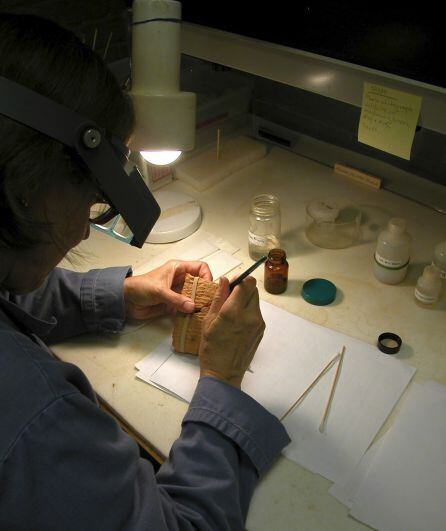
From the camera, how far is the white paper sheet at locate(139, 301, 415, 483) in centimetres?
83

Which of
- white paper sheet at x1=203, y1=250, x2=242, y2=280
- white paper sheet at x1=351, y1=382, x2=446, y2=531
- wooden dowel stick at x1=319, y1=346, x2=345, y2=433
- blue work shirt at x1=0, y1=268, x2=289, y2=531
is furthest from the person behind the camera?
white paper sheet at x1=203, y1=250, x2=242, y2=280

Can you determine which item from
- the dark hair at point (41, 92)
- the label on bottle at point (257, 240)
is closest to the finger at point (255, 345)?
the label on bottle at point (257, 240)

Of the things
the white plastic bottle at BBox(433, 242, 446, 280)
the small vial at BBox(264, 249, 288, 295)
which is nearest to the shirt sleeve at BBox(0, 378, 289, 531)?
the small vial at BBox(264, 249, 288, 295)

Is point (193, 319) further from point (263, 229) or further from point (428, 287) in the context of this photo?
point (428, 287)

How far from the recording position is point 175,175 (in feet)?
5.13

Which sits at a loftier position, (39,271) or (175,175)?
(39,271)

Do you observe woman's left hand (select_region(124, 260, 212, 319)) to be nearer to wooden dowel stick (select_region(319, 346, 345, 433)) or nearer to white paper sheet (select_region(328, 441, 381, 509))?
wooden dowel stick (select_region(319, 346, 345, 433))

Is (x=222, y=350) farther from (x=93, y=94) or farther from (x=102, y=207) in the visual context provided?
(x=93, y=94)

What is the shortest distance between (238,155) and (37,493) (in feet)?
4.06

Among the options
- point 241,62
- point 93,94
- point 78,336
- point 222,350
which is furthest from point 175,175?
point 93,94

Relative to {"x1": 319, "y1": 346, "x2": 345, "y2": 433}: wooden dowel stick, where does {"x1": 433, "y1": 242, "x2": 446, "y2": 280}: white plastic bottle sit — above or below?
above

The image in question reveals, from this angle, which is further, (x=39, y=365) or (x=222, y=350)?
(x=222, y=350)

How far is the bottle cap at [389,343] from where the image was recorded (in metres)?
1.00

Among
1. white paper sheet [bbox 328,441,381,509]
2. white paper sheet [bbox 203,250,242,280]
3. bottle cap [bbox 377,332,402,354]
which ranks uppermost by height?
bottle cap [bbox 377,332,402,354]
